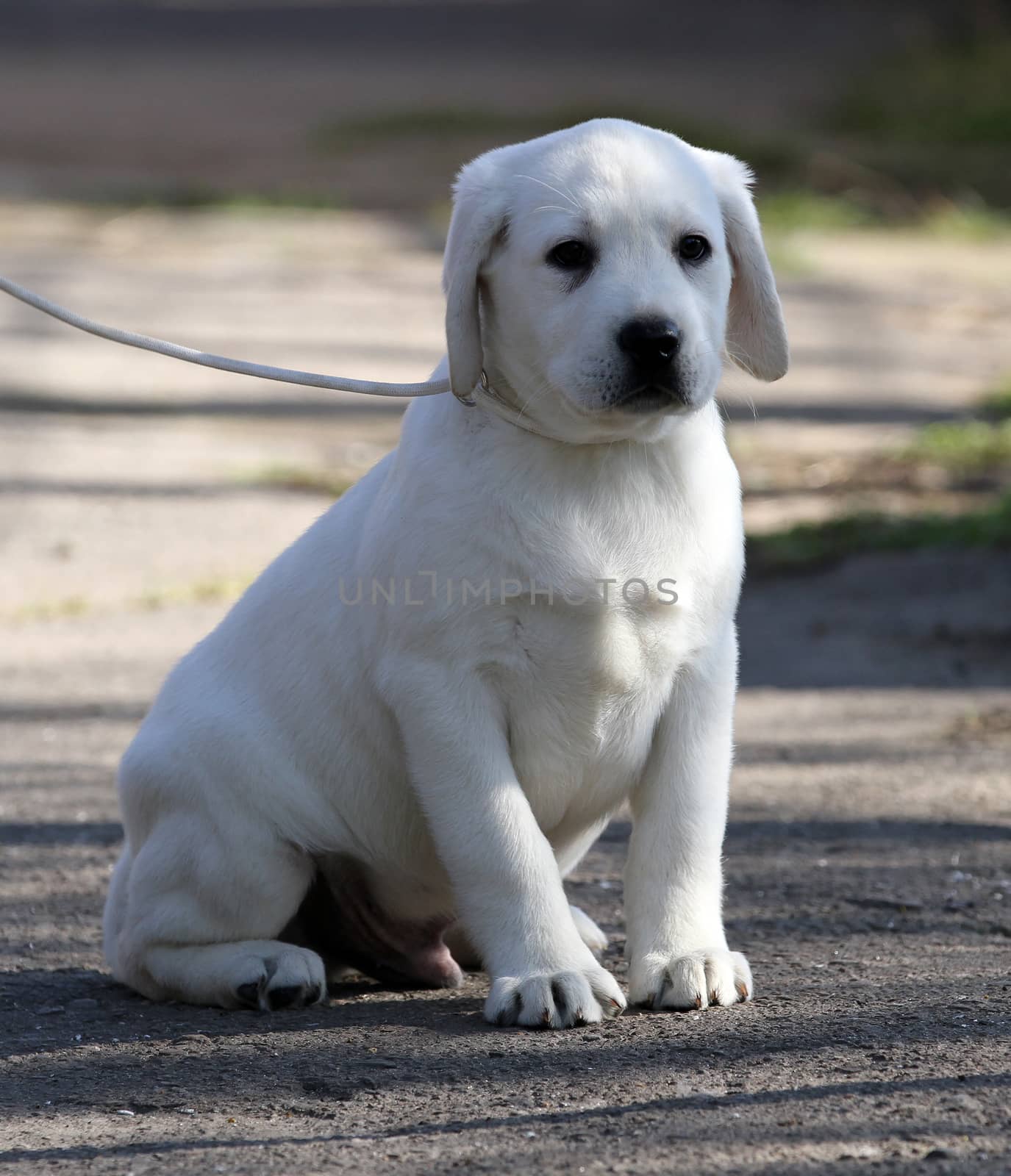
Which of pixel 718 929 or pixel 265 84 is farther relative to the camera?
pixel 265 84

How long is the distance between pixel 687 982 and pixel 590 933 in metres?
0.54

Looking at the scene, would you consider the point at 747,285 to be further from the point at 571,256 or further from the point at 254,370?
the point at 254,370

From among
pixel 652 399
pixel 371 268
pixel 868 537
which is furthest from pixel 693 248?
pixel 371 268

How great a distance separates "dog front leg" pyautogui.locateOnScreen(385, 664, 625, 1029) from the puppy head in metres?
0.57

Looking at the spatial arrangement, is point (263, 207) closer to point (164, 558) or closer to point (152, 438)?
point (152, 438)

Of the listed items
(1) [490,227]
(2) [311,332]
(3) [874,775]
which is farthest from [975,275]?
(1) [490,227]

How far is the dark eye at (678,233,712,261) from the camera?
3425 millimetres

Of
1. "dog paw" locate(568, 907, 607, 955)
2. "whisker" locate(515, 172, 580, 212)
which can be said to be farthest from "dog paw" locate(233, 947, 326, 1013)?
"whisker" locate(515, 172, 580, 212)

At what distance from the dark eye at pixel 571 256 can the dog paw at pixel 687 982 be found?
1340mm

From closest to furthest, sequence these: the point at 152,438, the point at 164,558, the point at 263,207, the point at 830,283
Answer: the point at 164,558, the point at 152,438, the point at 830,283, the point at 263,207

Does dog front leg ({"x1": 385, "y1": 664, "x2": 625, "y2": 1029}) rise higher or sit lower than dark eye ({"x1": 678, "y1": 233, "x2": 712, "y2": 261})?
lower

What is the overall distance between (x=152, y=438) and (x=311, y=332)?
10.7 feet

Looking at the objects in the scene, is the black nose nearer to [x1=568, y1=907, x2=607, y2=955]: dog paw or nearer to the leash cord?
the leash cord

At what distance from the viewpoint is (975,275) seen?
16766 millimetres
